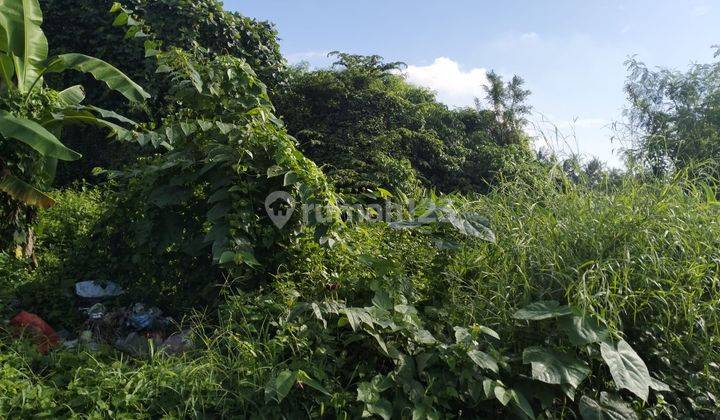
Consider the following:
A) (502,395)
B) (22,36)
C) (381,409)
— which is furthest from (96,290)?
(502,395)

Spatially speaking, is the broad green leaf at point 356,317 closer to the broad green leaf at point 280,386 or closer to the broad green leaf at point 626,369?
the broad green leaf at point 280,386

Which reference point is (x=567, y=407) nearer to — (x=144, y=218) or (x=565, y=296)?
(x=565, y=296)

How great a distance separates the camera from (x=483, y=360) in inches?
104

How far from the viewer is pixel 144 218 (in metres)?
3.93

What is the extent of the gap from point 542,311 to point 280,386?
1.28 meters

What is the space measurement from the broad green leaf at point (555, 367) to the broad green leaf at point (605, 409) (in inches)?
4.6

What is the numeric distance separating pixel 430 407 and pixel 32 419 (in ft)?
5.54

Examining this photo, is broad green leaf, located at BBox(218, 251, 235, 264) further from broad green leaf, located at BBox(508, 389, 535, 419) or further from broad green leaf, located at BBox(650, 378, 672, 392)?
broad green leaf, located at BBox(650, 378, 672, 392)

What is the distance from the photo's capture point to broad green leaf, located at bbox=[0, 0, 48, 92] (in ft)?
14.9

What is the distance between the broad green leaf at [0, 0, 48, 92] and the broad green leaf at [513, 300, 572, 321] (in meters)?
3.98

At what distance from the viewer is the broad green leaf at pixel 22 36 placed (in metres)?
4.53

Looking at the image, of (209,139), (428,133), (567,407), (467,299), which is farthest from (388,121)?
(567,407)

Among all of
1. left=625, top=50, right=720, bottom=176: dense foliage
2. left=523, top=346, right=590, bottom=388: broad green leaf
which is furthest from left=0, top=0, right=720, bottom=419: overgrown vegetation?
left=625, top=50, right=720, bottom=176: dense foliage

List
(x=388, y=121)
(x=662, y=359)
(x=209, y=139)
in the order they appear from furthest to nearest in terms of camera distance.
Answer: (x=388, y=121)
(x=209, y=139)
(x=662, y=359)
